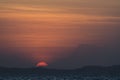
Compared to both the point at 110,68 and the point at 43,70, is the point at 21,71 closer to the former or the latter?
the point at 43,70

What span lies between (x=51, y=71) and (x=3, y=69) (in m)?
9.35

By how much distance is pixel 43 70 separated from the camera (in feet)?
330

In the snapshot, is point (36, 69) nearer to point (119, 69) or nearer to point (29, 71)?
point (29, 71)

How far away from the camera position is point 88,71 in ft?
332

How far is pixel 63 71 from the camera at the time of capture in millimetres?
102312

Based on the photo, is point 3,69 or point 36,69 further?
point 36,69

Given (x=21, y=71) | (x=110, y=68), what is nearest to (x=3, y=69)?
(x=21, y=71)

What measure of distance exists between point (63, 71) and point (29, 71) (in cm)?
685

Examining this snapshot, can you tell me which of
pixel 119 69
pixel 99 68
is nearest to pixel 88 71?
pixel 99 68

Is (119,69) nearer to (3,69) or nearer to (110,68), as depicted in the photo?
(110,68)

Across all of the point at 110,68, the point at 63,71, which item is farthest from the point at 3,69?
the point at 110,68

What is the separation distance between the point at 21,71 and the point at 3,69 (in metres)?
5.33

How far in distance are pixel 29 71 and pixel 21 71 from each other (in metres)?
2.16

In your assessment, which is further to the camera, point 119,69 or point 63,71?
point 63,71
